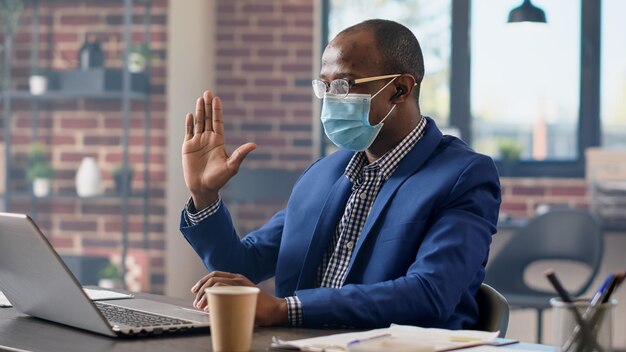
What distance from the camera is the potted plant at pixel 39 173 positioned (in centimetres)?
512

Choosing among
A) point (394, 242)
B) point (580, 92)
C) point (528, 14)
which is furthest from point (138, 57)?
point (394, 242)

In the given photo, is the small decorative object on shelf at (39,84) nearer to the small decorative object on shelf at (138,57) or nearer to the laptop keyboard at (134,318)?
the small decorative object on shelf at (138,57)

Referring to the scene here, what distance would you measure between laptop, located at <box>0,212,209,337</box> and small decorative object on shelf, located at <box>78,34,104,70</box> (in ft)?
10.8

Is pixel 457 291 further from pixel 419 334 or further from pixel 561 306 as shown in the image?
pixel 561 306

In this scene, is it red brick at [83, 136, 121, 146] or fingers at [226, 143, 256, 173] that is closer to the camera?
fingers at [226, 143, 256, 173]

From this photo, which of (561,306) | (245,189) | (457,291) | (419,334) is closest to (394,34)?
(457,291)

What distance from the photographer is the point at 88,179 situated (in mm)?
5074

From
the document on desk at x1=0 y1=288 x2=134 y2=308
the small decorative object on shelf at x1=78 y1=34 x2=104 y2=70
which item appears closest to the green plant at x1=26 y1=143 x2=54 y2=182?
the small decorative object on shelf at x1=78 y1=34 x2=104 y2=70

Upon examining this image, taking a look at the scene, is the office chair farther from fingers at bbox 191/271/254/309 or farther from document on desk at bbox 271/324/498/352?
document on desk at bbox 271/324/498/352

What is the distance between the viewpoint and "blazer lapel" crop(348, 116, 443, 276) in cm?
206

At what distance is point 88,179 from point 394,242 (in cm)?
332

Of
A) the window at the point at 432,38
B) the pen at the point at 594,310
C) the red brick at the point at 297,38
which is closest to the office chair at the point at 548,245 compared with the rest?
the window at the point at 432,38

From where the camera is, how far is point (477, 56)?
5.48m

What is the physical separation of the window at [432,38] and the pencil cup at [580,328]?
168 inches
